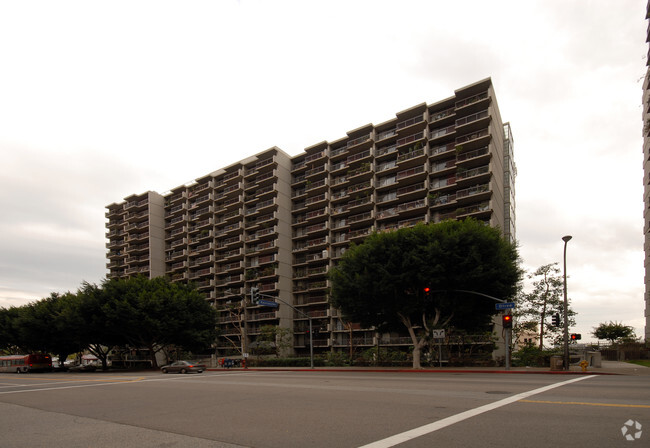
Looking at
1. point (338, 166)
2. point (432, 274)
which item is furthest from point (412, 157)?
point (432, 274)

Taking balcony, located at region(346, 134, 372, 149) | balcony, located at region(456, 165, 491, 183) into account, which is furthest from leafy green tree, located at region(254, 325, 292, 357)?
balcony, located at region(456, 165, 491, 183)

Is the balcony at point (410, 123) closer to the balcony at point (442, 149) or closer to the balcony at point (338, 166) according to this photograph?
the balcony at point (442, 149)

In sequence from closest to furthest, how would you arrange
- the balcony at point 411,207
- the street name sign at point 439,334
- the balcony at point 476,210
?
the street name sign at point 439,334 < the balcony at point 476,210 < the balcony at point 411,207

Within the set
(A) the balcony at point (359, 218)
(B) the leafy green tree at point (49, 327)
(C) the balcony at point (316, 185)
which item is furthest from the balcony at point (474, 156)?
(B) the leafy green tree at point (49, 327)

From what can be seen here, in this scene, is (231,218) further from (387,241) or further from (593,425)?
(593,425)

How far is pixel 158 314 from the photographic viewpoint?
1886 inches

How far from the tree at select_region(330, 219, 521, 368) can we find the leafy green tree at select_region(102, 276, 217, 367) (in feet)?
80.8

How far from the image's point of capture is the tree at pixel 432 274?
29.3 metres

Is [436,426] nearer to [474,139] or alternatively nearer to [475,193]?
[475,193]

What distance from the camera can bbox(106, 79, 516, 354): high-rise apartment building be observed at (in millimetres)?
52719

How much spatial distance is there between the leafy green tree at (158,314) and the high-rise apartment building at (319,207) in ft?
29.5

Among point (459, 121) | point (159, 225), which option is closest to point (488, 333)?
point (459, 121)

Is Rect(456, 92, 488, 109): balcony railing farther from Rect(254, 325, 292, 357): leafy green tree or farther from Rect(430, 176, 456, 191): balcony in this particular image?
Rect(254, 325, 292, 357): leafy green tree

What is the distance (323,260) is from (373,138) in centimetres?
1959
